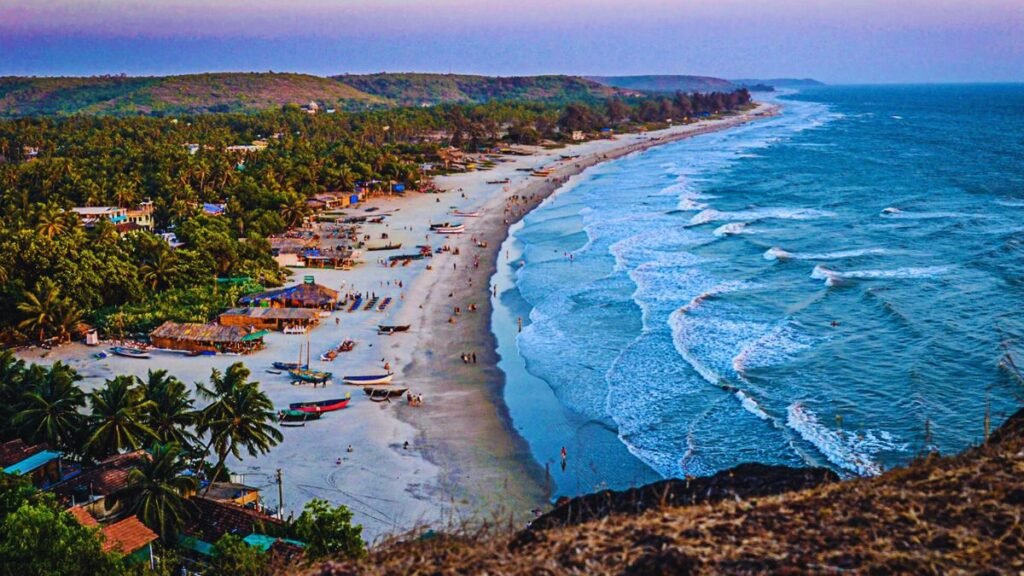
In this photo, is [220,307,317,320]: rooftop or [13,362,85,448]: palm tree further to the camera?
[220,307,317,320]: rooftop

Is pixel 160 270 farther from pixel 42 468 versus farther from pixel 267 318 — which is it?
pixel 42 468

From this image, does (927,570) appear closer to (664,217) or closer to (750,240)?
(750,240)

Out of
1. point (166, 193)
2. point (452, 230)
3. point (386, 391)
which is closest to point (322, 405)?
point (386, 391)

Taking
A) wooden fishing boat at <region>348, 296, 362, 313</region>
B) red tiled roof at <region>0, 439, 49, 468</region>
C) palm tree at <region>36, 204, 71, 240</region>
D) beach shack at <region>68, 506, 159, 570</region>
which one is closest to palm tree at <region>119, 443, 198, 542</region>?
beach shack at <region>68, 506, 159, 570</region>

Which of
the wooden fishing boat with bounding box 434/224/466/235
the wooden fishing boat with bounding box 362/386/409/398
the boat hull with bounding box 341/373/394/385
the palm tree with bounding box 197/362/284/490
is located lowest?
the wooden fishing boat with bounding box 362/386/409/398

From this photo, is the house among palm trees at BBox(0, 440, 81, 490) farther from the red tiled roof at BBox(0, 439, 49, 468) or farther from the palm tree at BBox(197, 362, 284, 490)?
the palm tree at BBox(197, 362, 284, 490)

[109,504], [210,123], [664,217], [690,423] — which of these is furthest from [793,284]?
[210,123]

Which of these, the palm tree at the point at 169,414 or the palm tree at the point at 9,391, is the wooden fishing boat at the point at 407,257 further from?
the palm tree at the point at 169,414
